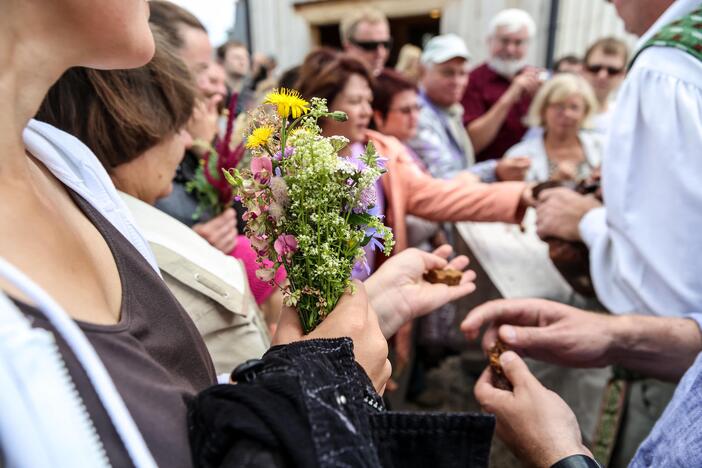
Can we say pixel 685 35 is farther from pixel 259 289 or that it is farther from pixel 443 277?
pixel 259 289

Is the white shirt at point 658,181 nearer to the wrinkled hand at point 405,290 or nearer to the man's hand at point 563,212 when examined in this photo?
the man's hand at point 563,212

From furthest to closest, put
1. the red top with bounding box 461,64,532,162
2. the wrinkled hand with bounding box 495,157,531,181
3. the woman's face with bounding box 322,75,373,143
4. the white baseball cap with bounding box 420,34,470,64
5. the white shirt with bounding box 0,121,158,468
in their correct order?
the red top with bounding box 461,64,532,162
the white baseball cap with bounding box 420,34,470,64
the wrinkled hand with bounding box 495,157,531,181
the woman's face with bounding box 322,75,373,143
the white shirt with bounding box 0,121,158,468

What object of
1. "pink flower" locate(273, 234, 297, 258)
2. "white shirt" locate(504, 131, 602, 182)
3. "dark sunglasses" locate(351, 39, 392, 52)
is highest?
"pink flower" locate(273, 234, 297, 258)

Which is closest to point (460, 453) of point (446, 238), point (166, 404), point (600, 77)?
point (166, 404)

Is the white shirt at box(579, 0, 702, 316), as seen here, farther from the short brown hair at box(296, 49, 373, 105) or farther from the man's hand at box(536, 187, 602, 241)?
the short brown hair at box(296, 49, 373, 105)

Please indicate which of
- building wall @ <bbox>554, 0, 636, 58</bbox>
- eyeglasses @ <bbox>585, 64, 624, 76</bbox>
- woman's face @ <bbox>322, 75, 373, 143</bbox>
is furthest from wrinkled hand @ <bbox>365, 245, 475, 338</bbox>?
building wall @ <bbox>554, 0, 636, 58</bbox>

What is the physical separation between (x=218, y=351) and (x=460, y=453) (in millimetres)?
807

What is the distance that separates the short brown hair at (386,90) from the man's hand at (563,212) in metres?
1.53

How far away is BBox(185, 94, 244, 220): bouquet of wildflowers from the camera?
80.7 inches

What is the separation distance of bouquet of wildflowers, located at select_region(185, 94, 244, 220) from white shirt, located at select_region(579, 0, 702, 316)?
148cm

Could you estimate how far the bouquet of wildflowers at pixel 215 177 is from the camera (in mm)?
2049

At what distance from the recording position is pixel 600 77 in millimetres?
4887

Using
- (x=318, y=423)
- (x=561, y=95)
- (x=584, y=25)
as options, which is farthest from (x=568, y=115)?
(x=584, y=25)

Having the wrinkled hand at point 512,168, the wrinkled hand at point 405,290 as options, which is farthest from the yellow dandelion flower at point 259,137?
the wrinkled hand at point 512,168
